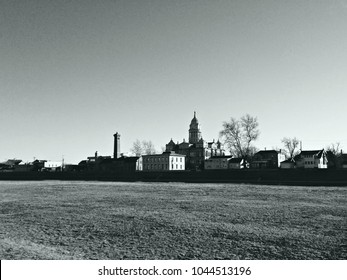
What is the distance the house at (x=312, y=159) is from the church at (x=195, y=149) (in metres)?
37.4

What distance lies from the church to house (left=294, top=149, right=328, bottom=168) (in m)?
37.4

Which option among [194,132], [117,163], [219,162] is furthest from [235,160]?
[194,132]

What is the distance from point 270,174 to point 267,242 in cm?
Answer: 4235

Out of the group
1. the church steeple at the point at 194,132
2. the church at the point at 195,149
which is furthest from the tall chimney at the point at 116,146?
the church steeple at the point at 194,132

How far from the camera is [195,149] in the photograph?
132125 millimetres

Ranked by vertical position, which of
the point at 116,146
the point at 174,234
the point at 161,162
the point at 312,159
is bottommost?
the point at 174,234

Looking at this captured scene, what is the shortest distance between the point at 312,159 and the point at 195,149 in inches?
2063

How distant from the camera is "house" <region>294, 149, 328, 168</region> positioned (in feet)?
285

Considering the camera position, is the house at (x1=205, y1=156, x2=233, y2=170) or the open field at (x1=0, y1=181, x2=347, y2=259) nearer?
the open field at (x1=0, y1=181, x2=347, y2=259)

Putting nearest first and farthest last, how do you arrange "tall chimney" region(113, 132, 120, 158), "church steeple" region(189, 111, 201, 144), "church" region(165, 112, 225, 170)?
1. "tall chimney" region(113, 132, 120, 158)
2. "church" region(165, 112, 225, 170)
3. "church steeple" region(189, 111, 201, 144)

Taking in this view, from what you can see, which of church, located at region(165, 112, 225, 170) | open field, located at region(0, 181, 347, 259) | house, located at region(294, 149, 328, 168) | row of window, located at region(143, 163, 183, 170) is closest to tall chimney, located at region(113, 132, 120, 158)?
row of window, located at region(143, 163, 183, 170)

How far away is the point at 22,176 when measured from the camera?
7762 centimetres

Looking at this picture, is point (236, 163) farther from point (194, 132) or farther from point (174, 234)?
point (174, 234)

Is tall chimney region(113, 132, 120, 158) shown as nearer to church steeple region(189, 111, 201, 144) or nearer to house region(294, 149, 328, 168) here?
church steeple region(189, 111, 201, 144)
